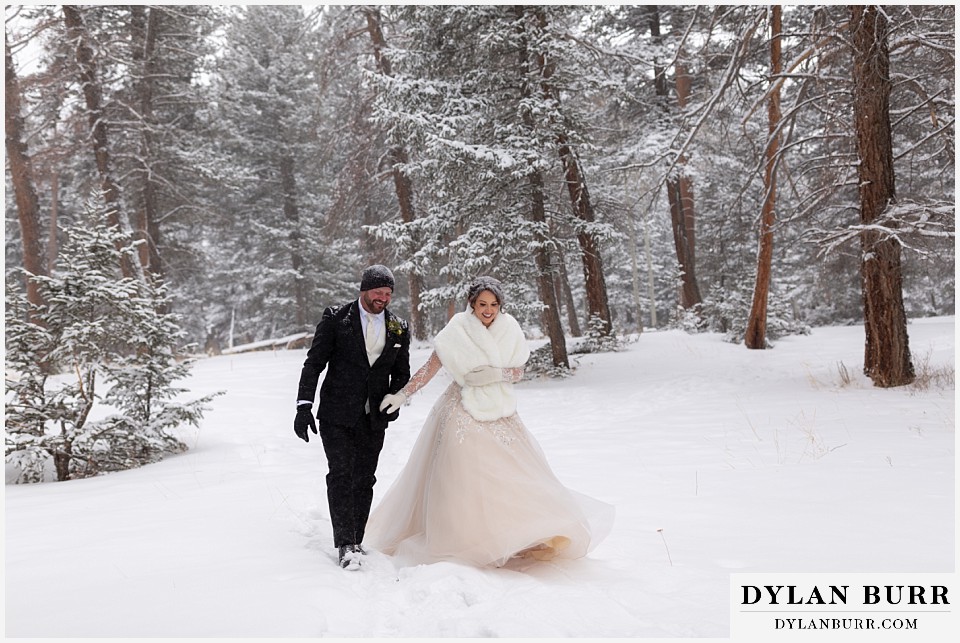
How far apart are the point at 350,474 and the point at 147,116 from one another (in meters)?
16.8

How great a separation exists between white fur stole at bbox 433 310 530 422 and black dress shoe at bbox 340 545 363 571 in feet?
4.04

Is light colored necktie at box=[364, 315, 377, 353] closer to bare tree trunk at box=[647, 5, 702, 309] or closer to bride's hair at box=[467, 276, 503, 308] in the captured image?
bride's hair at box=[467, 276, 503, 308]

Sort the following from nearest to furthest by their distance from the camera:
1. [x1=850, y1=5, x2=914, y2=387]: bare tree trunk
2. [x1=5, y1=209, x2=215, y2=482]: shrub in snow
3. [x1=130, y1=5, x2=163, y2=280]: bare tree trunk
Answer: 1. [x1=5, y1=209, x2=215, y2=482]: shrub in snow
2. [x1=850, y1=5, x2=914, y2=387]: bare tree trunk
3. [x1=130, y1=5, x2=163, y2=280]: bare tree trunk

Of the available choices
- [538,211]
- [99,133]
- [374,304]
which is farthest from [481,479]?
[99,133]

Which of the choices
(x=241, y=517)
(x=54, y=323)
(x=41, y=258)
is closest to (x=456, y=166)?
(x=54, y=323)

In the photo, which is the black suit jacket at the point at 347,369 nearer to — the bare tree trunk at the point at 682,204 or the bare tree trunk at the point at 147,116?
the bare tree trunk at the point at 147,116

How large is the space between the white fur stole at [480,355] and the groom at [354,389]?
1.36ft

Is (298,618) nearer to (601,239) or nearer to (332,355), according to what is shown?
(332,355)

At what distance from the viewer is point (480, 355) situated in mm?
4422

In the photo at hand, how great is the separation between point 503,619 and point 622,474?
147 inches

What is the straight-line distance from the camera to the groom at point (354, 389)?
4340mm

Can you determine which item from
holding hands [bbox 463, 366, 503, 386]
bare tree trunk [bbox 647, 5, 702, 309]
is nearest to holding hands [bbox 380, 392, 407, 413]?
holding hands [bbox 463, 366, 503, 386]

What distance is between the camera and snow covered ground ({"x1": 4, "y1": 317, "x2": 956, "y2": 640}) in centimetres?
333

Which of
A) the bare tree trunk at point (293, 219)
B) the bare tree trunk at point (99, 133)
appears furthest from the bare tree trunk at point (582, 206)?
the bare tree trunk at point (293, 219)
